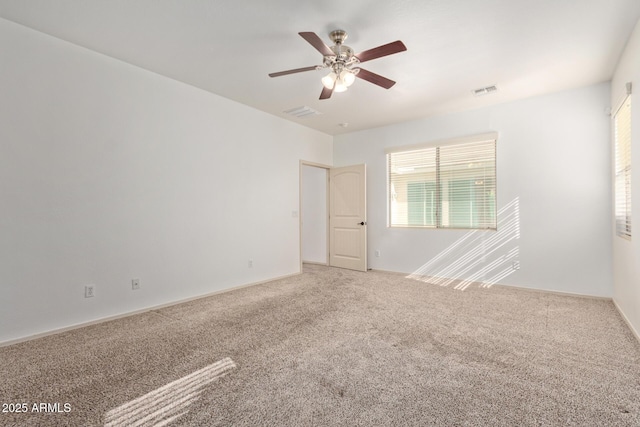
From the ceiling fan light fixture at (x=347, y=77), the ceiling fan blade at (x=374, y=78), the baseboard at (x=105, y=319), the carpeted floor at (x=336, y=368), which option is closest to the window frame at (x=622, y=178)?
the carpeted floor at (x=336, y=368)

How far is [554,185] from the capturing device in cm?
410

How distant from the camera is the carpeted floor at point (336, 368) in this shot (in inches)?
65.3

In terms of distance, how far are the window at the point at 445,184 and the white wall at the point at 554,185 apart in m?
0.17

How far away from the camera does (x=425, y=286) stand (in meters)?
4.57

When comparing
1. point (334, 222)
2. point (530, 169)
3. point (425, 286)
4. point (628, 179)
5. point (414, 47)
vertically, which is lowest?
point (425, 286)

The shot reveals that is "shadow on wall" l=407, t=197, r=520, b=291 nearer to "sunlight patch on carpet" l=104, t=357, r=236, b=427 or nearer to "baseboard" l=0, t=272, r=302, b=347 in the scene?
"baseboard" l=0, t=272, r=302, b=347

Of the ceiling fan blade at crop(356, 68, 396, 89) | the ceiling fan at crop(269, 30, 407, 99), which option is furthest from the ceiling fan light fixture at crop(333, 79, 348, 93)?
the ceiling fan blade at crop(356, 68, 396, 89)

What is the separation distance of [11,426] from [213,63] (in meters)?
3.24

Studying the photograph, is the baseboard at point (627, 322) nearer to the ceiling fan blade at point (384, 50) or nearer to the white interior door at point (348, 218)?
the ceiling fan blade at point (384, 50)

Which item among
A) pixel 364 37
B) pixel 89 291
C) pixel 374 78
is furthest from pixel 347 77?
pixel 89 291

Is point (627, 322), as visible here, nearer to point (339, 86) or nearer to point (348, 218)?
point (339, 86)

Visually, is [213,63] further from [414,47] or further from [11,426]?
[11,426]

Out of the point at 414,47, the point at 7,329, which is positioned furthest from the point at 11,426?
the point at 414,47

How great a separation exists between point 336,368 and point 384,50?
240 cm
